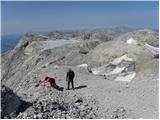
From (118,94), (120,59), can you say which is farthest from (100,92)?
(120,59)

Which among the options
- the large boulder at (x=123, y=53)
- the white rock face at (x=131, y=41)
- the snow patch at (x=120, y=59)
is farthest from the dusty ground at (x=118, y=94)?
the white rock face at (x=131, y=41)

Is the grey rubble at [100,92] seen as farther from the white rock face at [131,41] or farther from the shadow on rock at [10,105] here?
the white rock face at [131,41]

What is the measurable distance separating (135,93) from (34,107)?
8.07 metres

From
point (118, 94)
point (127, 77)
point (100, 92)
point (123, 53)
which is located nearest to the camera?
point (118, 94)

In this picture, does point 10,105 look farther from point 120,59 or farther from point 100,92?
point 120,59

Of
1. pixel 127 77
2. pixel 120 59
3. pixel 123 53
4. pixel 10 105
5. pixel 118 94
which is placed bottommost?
pixel 127 77

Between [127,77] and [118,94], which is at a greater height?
[118,94]

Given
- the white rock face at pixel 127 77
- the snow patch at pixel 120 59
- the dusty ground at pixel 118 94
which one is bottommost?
the white rock face at pixel 127 77

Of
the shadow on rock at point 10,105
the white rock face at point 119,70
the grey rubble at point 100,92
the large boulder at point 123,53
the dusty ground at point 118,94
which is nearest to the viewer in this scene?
the shadow on rock at point 10,105

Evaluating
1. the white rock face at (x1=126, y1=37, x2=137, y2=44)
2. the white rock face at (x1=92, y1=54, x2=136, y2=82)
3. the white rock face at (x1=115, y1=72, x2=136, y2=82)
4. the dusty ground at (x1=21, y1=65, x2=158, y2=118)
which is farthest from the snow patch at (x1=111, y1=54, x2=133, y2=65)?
the white rock face at (x1=126, y1=37, x2=137, y2=44)

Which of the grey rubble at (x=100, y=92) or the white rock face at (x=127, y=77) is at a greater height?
the grey rubble at (x=100, y=92)

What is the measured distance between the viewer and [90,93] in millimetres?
25156

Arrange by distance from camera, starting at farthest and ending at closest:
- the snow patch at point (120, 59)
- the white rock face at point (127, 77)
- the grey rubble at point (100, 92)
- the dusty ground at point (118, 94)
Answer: the snow patch at point (120, 59)
the white rock face at point (127, 77)
the dusty ground at point (118, 94)
the grey rubble at point (100, 92)

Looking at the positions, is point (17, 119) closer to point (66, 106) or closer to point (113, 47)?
point (66, 106)
